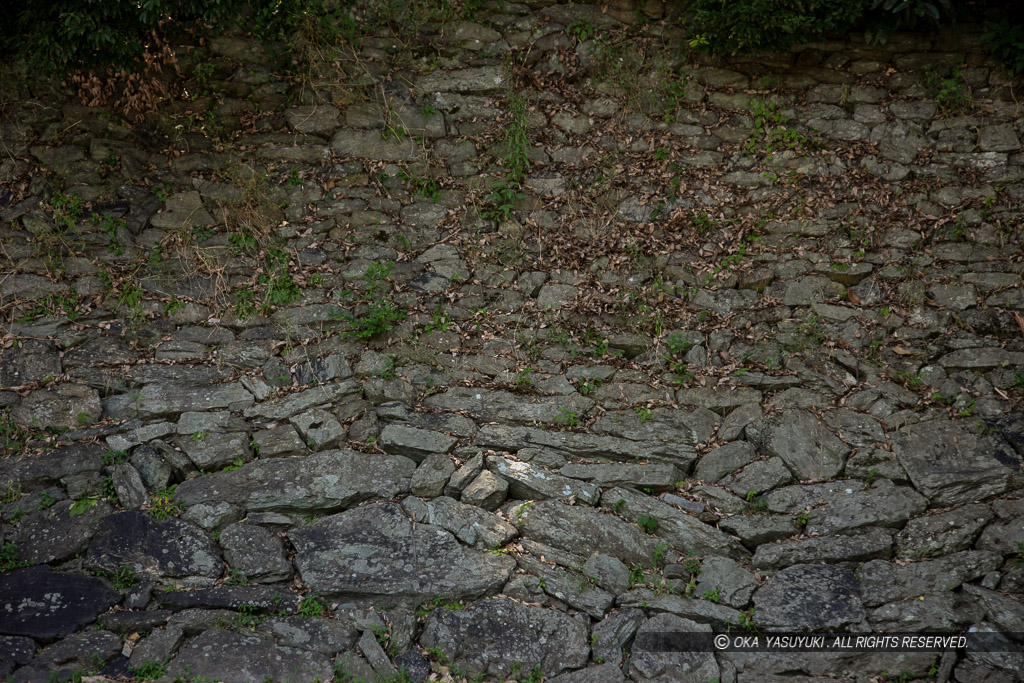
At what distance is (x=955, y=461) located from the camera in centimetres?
446

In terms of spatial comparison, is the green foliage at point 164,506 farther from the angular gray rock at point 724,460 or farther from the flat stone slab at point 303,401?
the angular gray rock at point 724,460

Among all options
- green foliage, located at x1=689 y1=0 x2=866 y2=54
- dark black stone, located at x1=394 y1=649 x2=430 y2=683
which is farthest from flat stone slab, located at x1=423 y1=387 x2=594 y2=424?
green foliage, located at x1=689 y1=0 x2=866 y2=54

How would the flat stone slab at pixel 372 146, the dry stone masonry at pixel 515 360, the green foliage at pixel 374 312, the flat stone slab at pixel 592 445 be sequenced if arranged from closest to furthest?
1. the dry stone masonry at pixel 515 360
2. the flat stone slab at pixel 592 445
3. the green foliage at pixel 374 312
4. the flat stone slab at pixel 372 146

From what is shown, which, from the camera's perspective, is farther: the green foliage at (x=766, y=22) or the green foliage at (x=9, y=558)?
the green foliage at (x=766, y=22)

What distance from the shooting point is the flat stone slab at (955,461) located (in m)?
4.36

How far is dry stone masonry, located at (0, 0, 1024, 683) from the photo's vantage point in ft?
13.0

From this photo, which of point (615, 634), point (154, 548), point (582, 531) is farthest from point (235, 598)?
point (615, 634)

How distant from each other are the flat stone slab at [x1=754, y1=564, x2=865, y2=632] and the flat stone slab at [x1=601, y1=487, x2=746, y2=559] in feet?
0.95

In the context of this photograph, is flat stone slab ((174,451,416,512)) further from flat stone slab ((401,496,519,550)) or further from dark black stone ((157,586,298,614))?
dark black stone ((157,586,298,614))

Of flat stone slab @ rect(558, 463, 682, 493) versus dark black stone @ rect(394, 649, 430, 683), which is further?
flat stone slab @ rect(558, 463, 682, 493)

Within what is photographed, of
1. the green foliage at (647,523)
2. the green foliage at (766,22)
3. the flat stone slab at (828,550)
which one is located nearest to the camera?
the flat stone slab at (828,550)

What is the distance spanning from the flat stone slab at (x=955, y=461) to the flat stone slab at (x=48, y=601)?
4.90 meters

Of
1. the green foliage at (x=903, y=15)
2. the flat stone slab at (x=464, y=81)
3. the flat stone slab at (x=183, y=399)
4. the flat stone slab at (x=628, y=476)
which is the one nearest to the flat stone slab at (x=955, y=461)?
the flat stone slab at (x=628, y=476)

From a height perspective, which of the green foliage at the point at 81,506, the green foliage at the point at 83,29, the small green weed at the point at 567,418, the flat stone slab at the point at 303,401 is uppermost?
the green foliage at the point at 83,29
